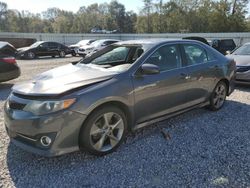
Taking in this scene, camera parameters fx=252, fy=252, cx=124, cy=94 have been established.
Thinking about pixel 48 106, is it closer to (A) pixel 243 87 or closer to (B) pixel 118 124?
(B) pixel 118 124

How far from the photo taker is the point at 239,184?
113 inches

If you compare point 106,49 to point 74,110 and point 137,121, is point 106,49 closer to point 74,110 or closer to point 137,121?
point 137,121

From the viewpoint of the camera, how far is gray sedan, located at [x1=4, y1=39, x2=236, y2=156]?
3014mm

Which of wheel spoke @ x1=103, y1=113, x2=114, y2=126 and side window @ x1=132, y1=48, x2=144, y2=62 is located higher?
side window @ x1=132, y1=48, x2=144, y2=62

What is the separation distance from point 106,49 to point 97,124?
1863 millimetres

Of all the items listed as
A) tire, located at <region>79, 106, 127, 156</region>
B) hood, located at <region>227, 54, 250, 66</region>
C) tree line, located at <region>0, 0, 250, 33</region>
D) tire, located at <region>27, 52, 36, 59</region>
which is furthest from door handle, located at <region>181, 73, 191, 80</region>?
tree line, located at <region>0, 0, 250, 33</region>

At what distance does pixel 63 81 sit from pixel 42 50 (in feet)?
55.2

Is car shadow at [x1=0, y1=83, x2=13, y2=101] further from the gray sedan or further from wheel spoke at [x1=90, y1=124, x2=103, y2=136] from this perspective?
wheel spoke at [x1=90, y1=124, x2=103, y2=136]

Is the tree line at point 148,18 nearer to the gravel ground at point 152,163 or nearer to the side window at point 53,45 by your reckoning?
the side window at point 53,45

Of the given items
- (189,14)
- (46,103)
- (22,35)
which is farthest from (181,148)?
(189,14)

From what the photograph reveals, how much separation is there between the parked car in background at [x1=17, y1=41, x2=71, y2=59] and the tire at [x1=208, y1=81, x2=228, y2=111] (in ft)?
51.5

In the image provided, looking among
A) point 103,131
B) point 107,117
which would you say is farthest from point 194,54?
point 103,131

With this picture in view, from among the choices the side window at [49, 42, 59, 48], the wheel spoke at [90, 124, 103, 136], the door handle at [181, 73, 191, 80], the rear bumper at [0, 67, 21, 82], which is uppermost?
the side window at [49, 42, 59, 48]

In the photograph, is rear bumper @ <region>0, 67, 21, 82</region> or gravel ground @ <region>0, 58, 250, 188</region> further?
rear bumper @ <region>0, 67, 21, 82</region>
